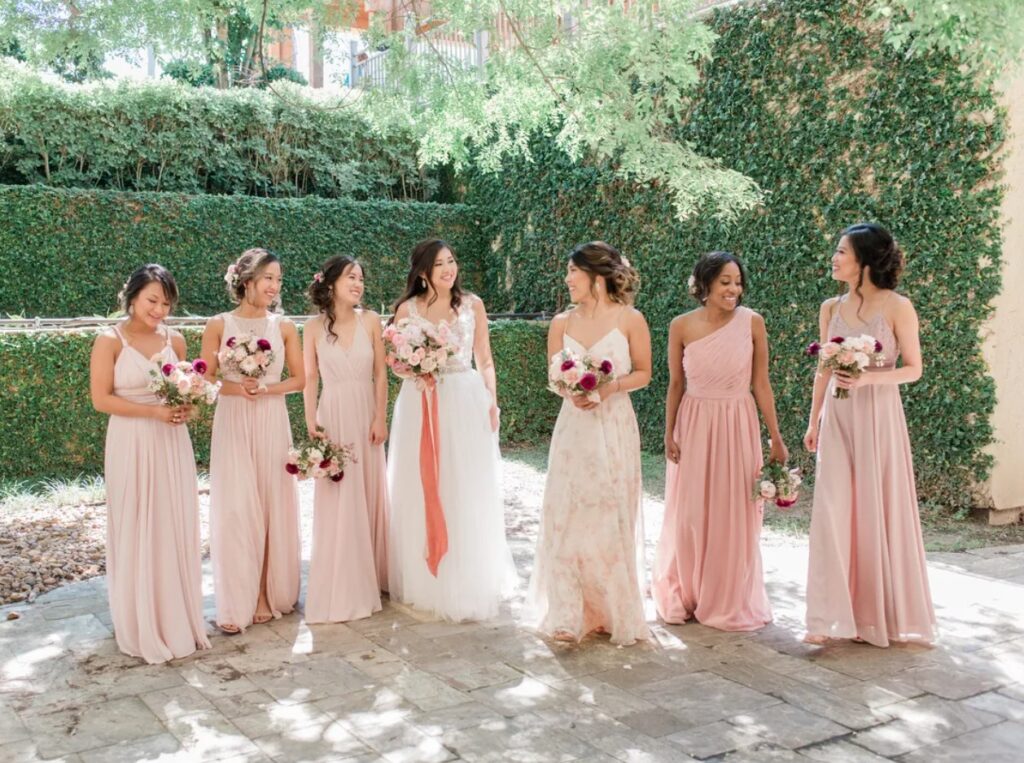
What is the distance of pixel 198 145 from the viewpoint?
14.0 metres

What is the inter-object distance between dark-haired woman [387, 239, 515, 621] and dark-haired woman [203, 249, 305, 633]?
2.11ft

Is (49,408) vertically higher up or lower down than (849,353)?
lower down

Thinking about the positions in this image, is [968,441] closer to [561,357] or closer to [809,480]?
[809,480]

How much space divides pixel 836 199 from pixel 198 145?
9.02 metres

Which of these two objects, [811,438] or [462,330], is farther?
[462,330]

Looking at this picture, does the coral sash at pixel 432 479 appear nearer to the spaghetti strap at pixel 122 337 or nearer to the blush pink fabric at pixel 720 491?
the blush pink fabric at pixel 720 491

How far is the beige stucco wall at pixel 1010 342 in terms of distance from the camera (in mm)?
7828

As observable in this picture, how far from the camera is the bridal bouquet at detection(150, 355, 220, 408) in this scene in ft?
16.1

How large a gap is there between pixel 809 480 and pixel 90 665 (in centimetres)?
682

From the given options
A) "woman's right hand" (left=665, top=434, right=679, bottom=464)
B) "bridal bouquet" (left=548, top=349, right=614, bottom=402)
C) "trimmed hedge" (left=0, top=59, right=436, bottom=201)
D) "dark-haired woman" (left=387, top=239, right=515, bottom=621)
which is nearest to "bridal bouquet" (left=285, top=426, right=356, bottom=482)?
"dark-haired woman" (left=387, top=239, right=515, bottom=621)

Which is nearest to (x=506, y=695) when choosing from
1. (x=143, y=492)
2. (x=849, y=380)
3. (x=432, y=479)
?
(x=432, y=479)

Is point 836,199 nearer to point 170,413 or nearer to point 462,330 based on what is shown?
point 462,330

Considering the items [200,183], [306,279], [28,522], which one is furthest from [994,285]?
[200,183]

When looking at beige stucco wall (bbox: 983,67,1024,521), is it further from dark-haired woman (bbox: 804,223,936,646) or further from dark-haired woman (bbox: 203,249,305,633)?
dark-haired woman (bbox: 203,249,305,633)
